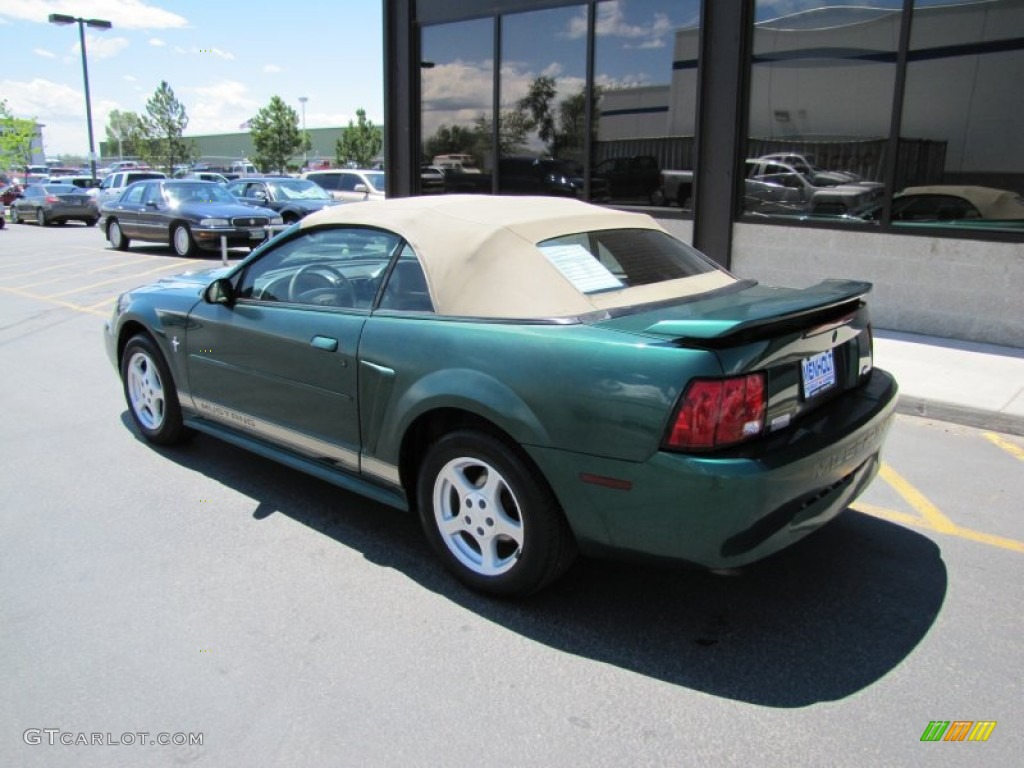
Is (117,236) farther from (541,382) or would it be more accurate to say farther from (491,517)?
(541,382)

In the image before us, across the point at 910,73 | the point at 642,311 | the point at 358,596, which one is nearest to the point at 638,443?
the point at 642,311

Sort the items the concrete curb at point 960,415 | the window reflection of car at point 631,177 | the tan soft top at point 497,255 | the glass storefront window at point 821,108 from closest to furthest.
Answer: the tan soft top at point 497,255, the concrete curb at point 960,415, the glass storefront window at point 821,108, the window reflection of car at point 631,177

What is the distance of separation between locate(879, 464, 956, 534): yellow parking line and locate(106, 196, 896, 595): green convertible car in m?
0.96

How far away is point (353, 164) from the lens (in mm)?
56375

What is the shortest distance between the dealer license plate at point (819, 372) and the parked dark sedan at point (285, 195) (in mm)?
16426

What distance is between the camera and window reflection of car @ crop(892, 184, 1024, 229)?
8.05m

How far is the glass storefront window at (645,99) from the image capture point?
1009 cm

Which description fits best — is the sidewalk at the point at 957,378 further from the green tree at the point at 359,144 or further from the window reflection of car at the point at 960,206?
the green tree at the point at 359,144

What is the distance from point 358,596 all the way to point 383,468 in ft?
1.83

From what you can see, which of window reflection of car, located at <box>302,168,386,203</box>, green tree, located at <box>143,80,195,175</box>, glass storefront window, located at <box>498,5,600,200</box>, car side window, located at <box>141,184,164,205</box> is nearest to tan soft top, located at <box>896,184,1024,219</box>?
glass storefront window, located at <box>498,5,600,200</box>

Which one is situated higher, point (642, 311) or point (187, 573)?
point (642, 311)

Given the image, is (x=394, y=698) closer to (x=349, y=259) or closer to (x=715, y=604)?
(x=715, y=604)

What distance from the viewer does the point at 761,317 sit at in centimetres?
287

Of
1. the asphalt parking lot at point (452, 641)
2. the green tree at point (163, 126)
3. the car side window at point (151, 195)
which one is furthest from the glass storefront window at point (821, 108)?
the green tree at point (163, 126)
